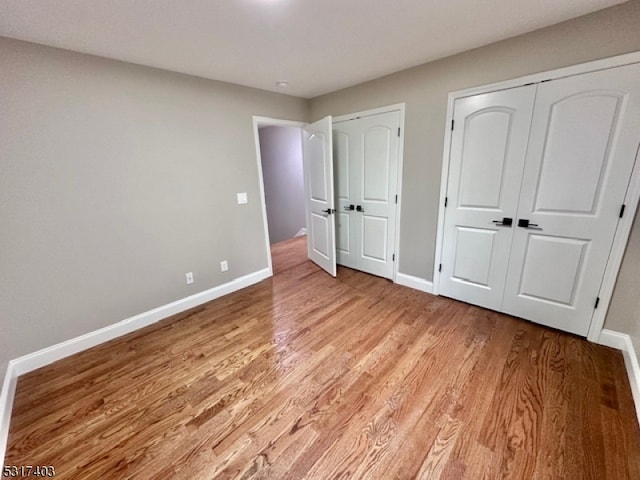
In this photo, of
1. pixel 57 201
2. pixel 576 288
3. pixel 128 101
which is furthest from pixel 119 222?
pixel 576 288

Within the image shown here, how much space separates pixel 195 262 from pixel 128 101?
1.56 meters

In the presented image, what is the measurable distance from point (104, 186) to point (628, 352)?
4.16m

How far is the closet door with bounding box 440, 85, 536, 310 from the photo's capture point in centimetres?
210

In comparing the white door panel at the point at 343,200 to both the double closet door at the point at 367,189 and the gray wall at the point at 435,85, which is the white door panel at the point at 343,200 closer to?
the double closet door at the point at 367,189

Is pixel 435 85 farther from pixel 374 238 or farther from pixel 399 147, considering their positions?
pixel 374 238

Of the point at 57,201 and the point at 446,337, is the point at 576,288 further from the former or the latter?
the point at 57,201

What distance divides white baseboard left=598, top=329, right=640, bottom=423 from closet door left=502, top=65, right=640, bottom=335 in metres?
0.12

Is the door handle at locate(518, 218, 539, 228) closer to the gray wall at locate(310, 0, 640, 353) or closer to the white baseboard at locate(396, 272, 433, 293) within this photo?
the gray wall at locate(310, 0, 640, 353)

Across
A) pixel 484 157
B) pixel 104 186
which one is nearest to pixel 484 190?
pixel 484 157

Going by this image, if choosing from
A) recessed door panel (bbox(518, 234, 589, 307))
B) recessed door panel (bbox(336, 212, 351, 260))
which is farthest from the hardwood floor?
recessed door panel (bbox(336, 212, 351, 260))

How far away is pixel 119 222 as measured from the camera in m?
2.23

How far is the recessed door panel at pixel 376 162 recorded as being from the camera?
114 inches

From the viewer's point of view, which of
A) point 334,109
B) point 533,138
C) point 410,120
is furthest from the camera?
point 334,109

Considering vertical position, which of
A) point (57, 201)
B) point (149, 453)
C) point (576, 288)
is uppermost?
point (57, 201)
